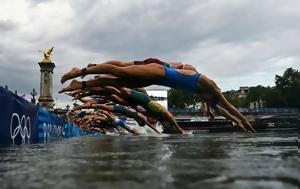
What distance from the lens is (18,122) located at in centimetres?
1404

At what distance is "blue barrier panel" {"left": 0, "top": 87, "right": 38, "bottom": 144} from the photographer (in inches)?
488

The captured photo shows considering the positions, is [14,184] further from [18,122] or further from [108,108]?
[108,108]

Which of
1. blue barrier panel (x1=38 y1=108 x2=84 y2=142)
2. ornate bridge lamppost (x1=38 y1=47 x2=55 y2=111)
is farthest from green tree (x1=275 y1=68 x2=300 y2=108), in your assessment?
blue barrier panel (x1=38 y1=108 x2=84 y2=142)

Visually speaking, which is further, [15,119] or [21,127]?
[21,127]

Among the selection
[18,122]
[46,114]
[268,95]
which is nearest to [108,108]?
[46,114]

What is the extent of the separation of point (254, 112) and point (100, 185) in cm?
12633

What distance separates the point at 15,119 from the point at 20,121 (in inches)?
30.0

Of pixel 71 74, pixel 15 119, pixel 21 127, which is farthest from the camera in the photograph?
pixel 21 127

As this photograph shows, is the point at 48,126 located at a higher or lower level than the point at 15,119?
lower

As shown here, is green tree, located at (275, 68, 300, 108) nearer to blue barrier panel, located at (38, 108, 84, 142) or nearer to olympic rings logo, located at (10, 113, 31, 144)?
blue barrier panel, located at (38, 108, 84, 142)

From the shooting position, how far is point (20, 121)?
14.4 metres

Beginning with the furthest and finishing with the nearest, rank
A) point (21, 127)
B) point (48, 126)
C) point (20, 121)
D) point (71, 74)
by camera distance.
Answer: point (48, 126) → point (21, 127) → point (20, 121) → point (71, 74)

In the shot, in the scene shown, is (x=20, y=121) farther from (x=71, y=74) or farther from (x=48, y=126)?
(x=48, y=126)

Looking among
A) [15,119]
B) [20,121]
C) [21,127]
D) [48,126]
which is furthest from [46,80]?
[15,119]
